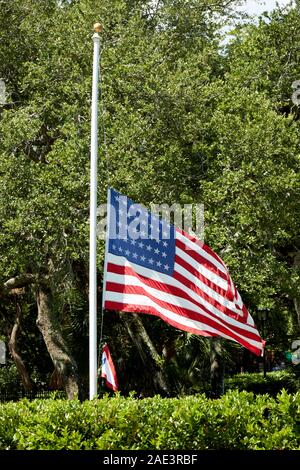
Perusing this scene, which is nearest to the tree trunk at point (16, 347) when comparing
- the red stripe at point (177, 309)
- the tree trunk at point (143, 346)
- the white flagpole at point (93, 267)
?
the tree trunk at point (143, 346)

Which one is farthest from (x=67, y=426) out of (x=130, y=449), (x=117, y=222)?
(x=117, y=222)

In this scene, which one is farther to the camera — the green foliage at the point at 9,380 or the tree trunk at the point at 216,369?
the green foliage at the point at 9,380

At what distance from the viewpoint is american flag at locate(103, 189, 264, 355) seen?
8.79 metres

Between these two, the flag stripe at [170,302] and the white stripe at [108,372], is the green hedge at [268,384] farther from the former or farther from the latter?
the flag stripe at [170,302]

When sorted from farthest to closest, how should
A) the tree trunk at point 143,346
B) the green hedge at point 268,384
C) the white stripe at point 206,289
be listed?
the green hedge at point 268,384, the tree trunk at point 143,346, the white stripe at point 206,289

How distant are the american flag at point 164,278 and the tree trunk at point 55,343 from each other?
31.6ft

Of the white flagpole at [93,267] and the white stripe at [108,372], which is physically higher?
the white flagpole at [93,267]

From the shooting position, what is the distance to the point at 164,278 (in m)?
9.01

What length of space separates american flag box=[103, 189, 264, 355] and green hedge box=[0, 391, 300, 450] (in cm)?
103

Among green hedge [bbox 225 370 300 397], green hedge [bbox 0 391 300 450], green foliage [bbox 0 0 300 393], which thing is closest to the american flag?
green hedge [bbox 0 391 300 450]

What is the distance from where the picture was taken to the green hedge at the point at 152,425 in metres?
7.89

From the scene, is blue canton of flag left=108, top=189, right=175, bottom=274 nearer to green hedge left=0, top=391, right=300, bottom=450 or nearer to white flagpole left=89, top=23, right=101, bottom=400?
white flagpole left=89, top=23, right=101, bottom=400
